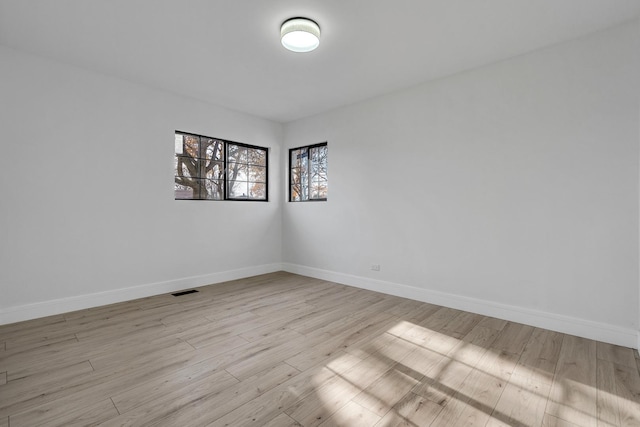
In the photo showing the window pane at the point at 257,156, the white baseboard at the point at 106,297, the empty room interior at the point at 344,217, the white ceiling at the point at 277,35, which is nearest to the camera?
the empty room interior at the point at 344,217

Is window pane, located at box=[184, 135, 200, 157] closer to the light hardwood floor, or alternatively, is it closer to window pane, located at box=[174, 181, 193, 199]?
window pane, located at box=[174, 181, 193, 199]

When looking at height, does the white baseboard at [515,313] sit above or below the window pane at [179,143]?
below

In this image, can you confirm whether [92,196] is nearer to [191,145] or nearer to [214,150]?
[191,145]

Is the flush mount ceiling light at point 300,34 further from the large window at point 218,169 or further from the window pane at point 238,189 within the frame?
the window pane at point 238,189

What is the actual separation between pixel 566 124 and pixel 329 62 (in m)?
2.39

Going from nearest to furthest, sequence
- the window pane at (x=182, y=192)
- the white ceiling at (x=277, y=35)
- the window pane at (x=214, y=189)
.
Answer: the white ceiling at (x=277, y=35) → the window pane at (x=182, y=192) → the window pane at (x=214, y=189)

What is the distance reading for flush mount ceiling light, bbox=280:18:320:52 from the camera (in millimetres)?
2500

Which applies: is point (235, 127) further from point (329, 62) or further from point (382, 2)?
point (382, 2)

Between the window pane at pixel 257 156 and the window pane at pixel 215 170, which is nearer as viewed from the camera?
the window pane at pixel 215 170

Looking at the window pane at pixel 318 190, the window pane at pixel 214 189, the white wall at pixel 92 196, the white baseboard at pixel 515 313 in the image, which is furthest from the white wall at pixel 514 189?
the white wall at pixel 92 196

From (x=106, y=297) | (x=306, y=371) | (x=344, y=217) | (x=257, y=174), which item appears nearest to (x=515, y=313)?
(x=306, y=371)

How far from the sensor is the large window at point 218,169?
Result: 429 cm

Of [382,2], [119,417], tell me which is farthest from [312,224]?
[119,417]

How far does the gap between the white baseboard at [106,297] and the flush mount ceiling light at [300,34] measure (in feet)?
11.0
